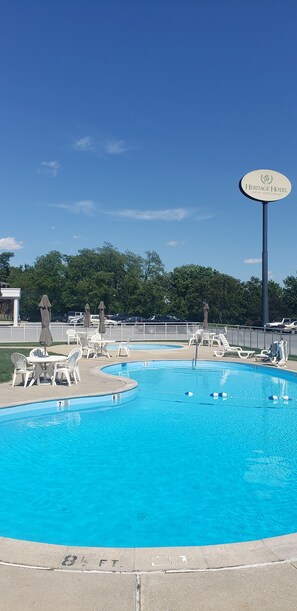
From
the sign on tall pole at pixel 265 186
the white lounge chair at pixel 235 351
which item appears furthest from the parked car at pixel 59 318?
the white lounge chair at pixel 235 351

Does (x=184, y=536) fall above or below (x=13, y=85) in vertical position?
below

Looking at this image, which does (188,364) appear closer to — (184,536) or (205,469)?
(205,469)

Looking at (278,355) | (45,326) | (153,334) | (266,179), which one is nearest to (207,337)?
(153,334)

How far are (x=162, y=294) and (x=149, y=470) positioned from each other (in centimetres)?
4729

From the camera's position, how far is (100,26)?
65.0 feet

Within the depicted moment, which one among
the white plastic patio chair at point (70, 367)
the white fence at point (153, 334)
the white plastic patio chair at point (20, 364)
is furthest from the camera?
the white fence at point (153, 334)

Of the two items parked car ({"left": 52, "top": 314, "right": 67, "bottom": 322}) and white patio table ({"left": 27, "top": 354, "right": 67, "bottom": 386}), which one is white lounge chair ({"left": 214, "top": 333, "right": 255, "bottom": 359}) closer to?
white patio table ({"left": 27, "top": 354, "right": 67, "bottom": 386})

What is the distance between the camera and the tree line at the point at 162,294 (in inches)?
1929

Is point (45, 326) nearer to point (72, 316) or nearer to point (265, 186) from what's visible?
point (265, 186)

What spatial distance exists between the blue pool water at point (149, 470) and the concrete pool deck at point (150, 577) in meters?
1.00

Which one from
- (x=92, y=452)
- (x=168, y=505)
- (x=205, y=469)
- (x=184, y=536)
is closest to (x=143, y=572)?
(x=184, y=536)

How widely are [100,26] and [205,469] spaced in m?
19.6

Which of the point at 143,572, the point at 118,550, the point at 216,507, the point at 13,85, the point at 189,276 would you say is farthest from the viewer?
the point at 189,276

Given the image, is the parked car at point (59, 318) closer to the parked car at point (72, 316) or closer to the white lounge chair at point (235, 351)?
the parked car at point (72, 316)
